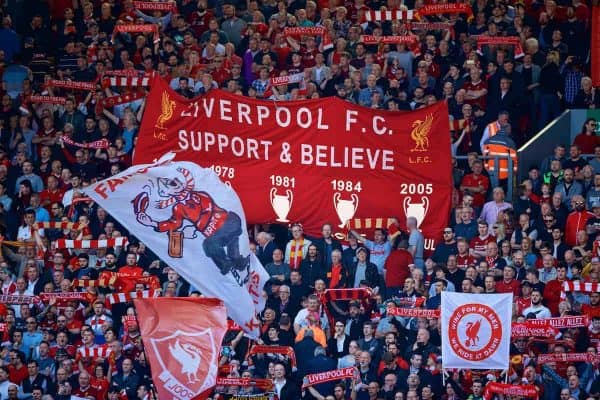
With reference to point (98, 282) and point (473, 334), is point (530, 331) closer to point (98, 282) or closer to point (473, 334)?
point (473, 334)

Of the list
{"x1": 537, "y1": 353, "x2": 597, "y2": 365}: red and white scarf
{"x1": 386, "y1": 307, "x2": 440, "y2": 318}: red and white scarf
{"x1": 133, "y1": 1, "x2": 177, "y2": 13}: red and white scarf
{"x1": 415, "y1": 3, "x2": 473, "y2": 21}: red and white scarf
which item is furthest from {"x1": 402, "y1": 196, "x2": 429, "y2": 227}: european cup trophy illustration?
{"x1": 133, "y1": 1, "x2": 177, "y2": 13}: red and white scarf

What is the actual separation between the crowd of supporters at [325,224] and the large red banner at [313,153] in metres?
0.44

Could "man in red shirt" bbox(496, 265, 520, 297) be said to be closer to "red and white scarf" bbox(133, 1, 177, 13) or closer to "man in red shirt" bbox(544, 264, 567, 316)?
"man in red shirt" bbox(544, 264, 567, 316)

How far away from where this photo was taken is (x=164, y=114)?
28.3 m

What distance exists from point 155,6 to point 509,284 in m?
9.72

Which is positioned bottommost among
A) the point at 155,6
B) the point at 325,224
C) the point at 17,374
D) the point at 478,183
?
the point at 17,374

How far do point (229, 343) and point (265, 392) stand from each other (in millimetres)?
1128

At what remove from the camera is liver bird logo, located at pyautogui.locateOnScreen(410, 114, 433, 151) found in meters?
27.5

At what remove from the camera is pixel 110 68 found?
31.0 metres

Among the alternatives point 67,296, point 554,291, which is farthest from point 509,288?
point 67,296

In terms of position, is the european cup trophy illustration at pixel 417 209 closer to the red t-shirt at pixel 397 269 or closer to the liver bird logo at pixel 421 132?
the liver bird logo at pixel 421 132

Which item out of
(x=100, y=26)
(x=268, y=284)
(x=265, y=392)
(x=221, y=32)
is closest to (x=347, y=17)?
(x=221, y=32)

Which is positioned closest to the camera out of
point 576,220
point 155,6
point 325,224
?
point 576,220

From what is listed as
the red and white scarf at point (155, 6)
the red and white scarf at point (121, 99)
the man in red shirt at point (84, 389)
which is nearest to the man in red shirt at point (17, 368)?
the man in red shirt at point (84, 389)
